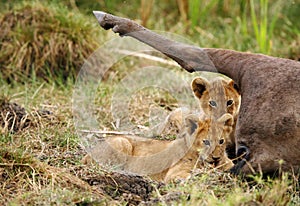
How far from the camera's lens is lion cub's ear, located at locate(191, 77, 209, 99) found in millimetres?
5367

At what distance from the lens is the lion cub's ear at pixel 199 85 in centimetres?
537

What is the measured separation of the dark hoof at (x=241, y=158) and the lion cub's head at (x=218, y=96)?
0.88 meters

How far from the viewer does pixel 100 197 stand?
419cm

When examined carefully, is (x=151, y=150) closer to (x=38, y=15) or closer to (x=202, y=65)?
(x=202, y=65)

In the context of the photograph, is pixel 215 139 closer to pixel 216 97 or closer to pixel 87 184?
pixel 216 97

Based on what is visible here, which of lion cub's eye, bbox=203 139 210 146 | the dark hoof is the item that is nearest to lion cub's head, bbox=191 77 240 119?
lion cub's eye, bbox=203 139 210 146

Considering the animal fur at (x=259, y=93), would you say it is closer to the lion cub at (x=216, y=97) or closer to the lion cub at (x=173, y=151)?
the lion cub at (x=173, y=151)

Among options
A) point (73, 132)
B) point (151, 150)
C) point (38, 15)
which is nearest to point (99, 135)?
point (73, 132)

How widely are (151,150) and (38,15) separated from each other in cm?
319

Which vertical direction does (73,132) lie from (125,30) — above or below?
below

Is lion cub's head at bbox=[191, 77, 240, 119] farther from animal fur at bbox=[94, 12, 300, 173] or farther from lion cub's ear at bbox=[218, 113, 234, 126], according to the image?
animal fur at bbox=[94, 12, 300, 173]

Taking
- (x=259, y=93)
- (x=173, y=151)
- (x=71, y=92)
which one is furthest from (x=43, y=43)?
(x=259, y=93)

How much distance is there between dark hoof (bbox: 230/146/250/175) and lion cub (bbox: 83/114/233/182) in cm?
28

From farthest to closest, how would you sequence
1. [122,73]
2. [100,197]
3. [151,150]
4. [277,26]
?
1. [277,26]
2. [122,73]
3. [151,150]
4. [100,197]
